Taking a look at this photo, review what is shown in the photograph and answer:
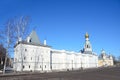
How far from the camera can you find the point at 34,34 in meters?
80.6

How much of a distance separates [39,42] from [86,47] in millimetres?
63497

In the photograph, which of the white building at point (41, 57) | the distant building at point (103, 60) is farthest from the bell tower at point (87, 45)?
the distant building at point (103, 60)

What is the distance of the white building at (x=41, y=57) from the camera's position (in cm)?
6675

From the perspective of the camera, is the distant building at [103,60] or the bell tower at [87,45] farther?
the distant building at [103,60]

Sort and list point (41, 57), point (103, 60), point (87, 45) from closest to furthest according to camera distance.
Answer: point (41, 57) → point (87, 45) → point (103, 60)

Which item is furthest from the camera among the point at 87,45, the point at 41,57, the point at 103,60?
the point at 103,60

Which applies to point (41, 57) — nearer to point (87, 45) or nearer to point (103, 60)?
point (87, 45)

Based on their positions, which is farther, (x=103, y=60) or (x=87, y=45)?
(x=103, y=60)

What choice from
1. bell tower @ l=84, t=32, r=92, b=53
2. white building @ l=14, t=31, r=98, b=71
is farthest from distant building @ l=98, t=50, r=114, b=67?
white building @ l=14, t=31, r=98, b=71

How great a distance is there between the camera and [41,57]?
7725cm

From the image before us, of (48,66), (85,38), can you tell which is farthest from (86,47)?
(48,66)

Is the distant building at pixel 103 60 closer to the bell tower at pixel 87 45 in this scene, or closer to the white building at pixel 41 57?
the bell tower at pixel 87 45

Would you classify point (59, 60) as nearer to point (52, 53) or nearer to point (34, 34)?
point (52, 53)

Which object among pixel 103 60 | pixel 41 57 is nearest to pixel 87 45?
pixel 103 60
